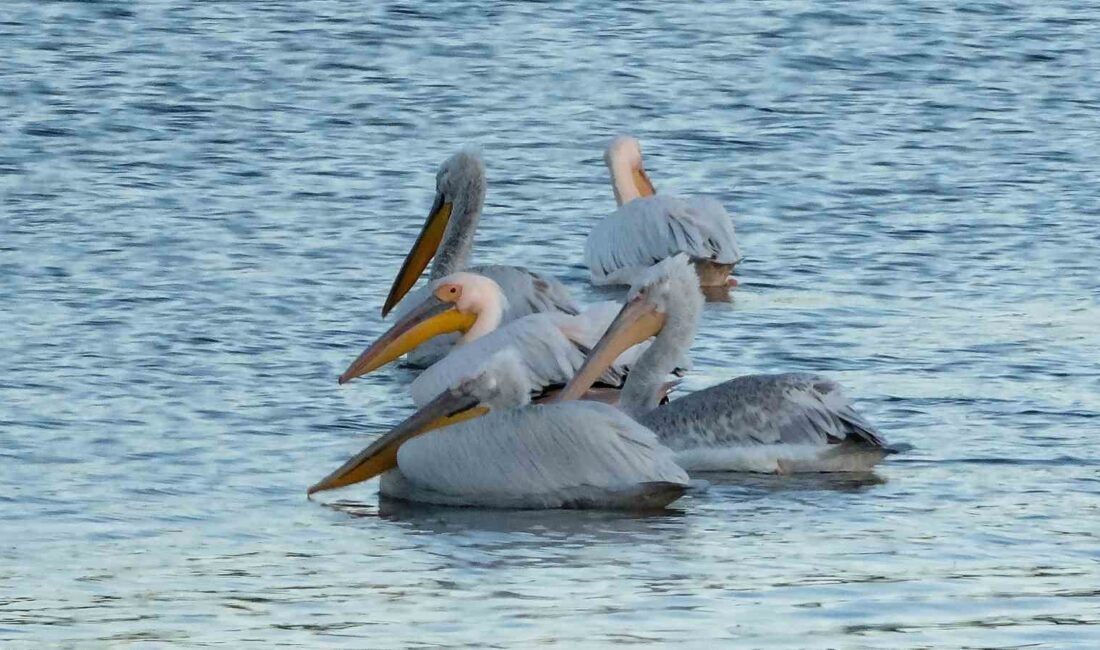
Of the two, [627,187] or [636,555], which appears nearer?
[636,555]

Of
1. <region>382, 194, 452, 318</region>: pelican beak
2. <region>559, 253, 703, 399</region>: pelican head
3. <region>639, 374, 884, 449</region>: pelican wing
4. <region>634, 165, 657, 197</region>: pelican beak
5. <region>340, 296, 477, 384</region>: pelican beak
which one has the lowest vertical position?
<region>634, 165, 657, 197</region>: pelican beak

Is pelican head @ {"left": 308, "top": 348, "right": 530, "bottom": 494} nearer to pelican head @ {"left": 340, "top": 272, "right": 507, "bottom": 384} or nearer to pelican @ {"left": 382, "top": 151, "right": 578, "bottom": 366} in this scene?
pelican head @ {"left": 340, "top": 272, "right": 507, "bottom": 384}

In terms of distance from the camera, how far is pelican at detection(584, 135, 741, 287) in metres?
9.72

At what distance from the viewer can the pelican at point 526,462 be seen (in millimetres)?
6320

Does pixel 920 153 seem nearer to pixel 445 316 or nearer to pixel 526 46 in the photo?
pixel 526 46

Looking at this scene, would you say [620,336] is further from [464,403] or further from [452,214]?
[452,214]

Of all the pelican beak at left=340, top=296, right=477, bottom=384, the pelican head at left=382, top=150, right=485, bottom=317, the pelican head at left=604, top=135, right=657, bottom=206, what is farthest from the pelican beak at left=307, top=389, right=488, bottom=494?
the pelican head at left=604, top=135, right=657, bottom=206

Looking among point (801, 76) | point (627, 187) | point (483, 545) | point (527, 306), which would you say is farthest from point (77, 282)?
point (801, 76)

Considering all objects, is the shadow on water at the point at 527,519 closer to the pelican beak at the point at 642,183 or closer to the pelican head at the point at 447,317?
the pelican head at the point at 447,317

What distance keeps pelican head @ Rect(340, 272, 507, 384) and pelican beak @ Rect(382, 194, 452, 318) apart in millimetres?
1052

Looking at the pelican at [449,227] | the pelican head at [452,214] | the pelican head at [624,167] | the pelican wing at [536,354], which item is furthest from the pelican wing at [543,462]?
the pelican head at [624,167]

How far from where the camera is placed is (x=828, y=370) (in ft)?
26.3

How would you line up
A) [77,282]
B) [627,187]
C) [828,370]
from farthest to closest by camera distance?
[627,187] < [77,282] < [828,370]

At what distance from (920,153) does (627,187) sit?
188cm
